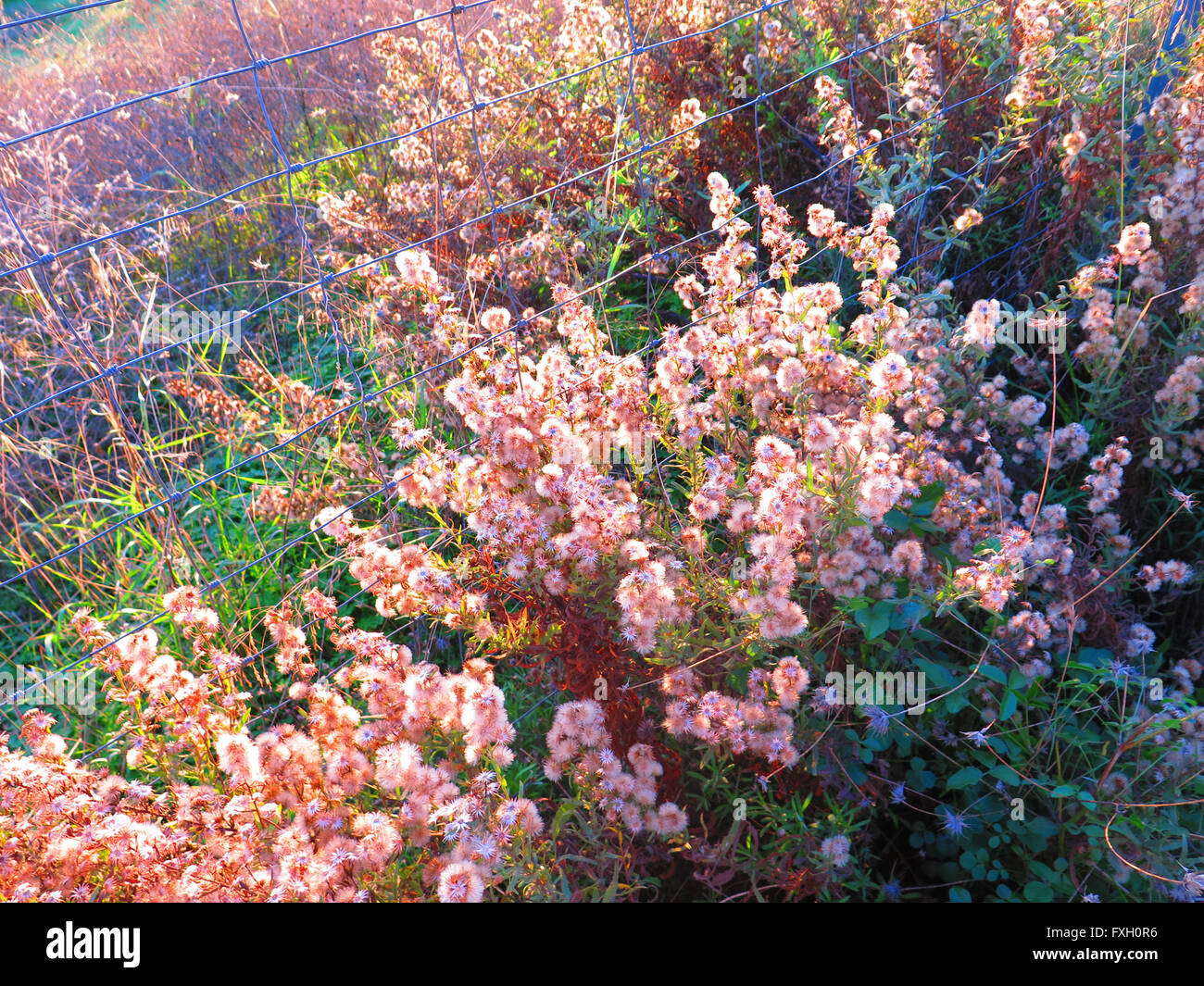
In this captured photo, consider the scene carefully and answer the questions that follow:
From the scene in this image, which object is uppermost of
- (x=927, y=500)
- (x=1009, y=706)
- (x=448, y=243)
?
(x=448, y=243)

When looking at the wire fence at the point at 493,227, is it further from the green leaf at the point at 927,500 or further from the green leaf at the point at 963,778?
the green leaf at the point at 963,778

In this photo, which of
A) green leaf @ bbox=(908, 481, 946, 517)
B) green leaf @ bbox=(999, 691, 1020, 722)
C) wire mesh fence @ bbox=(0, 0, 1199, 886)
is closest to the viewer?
green leaf @ bbox=(999, 691, 1020, 722)

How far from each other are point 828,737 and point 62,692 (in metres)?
2.52

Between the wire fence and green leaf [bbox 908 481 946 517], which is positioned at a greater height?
the wire fence

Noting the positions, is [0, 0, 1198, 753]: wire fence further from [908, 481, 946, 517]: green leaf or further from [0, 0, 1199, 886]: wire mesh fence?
[908, 481, 946, 517]: green leaf

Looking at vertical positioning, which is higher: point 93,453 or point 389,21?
point 389,21

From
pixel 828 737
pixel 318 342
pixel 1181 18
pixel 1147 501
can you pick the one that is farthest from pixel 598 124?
pixel 828 737

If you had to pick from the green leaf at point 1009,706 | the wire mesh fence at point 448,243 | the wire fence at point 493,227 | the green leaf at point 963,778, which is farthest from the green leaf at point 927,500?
the wire fence at point 493,227

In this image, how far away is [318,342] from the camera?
414 centimetres

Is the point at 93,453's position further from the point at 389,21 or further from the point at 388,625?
the point at 389,21

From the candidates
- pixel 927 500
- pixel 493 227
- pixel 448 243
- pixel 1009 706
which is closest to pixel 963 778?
pixel 1009 706

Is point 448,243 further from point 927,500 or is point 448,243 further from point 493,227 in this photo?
point 927,500

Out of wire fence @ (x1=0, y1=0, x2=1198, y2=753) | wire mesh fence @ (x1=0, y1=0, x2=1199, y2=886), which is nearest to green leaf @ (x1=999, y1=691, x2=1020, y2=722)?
wire mesh fence @ (x1=0, y1=0, x2=1199, y2=886)
